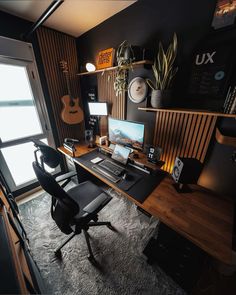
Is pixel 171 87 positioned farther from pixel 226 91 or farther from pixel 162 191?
pixel 162 191

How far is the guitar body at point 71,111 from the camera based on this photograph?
2277 millimetres

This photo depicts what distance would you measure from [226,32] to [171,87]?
0.53m

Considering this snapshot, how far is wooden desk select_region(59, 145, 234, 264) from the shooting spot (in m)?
0.82

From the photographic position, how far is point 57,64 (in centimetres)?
211

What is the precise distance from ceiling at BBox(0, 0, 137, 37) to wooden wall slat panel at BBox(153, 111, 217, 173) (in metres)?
1.44

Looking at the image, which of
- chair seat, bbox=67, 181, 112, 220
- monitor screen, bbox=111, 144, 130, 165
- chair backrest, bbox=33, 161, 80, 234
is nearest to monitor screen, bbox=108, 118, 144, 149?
monitor screen, bbox=111, 144, 130, 165

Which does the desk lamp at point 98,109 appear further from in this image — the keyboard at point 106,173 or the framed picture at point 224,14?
the framed picture at point 224,14

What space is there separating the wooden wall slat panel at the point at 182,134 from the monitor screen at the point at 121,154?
0.43 metres

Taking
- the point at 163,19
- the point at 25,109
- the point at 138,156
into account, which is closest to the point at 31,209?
the point at 25,109

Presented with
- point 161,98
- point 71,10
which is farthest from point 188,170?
point 71,10

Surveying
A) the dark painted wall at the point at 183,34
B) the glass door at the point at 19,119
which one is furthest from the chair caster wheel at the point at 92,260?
the glass door at the point at 19,119

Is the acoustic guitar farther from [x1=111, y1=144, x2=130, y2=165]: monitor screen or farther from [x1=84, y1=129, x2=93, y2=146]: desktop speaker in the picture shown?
[x1=111, y1=144, x2=130, y2=165]: monitor screen

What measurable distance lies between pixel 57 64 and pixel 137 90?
5.02 feet

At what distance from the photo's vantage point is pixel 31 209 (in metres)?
1.94
